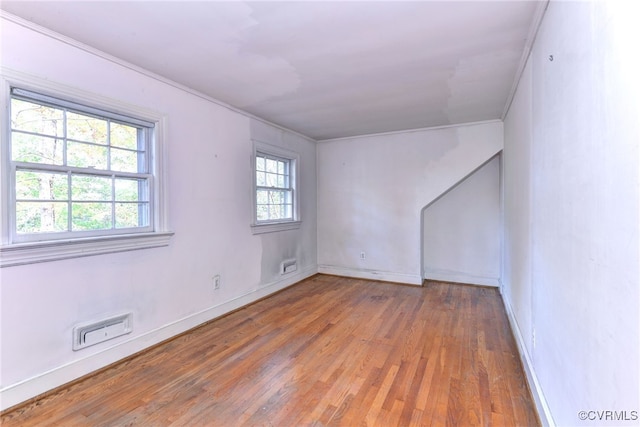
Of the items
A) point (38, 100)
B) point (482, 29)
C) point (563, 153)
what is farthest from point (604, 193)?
point (38, 100)

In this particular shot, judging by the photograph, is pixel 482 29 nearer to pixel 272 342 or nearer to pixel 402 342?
pixel 402 342

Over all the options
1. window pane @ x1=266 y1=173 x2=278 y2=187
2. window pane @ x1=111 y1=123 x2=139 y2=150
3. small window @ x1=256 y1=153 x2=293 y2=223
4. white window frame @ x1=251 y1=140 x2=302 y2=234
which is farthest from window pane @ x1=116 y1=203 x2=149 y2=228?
window pane @ x1=266 y1=173 x2=278 y2=187

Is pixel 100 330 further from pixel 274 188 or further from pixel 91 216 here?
pixel 274 188

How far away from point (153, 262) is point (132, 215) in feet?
1.46

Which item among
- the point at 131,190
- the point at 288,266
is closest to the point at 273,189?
the point at 288,266

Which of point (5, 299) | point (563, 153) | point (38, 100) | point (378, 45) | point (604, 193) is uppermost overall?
point (378, 45)

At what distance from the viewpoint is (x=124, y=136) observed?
96.1 inches

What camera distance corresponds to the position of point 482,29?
6.10ft

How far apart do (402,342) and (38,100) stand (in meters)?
3.32

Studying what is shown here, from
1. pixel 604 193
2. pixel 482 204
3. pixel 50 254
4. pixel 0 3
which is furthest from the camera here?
pixel 482 204

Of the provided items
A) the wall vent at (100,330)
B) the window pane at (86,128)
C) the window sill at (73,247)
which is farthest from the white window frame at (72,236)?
the wall vent at (100,330)

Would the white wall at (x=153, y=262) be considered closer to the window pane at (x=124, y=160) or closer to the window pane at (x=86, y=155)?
the window pane at (x=124, y=160)

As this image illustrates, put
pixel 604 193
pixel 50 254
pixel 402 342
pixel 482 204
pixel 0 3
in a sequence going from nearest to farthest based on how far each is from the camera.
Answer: pixel 604 193 < pixel 0 3 < pixel 50 254 < pixel 402 342 < pixel 482 204

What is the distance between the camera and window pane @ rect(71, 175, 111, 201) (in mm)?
2121
